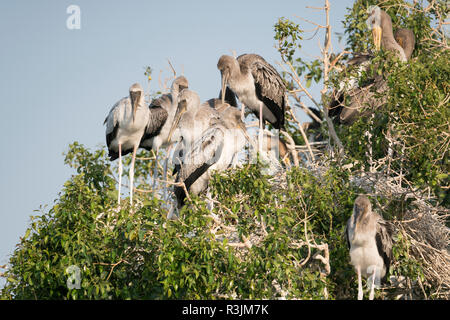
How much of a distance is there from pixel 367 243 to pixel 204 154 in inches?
92.5

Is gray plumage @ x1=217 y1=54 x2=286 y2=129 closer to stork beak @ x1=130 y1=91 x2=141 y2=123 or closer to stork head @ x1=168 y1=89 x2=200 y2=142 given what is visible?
stork head @ x1=168 y1=89 x2=200 y2=142

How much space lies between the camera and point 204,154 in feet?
26.9

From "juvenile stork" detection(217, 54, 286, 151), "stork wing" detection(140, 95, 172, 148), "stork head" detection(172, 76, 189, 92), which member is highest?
"stork head" detection(172, 76, 189, 92)

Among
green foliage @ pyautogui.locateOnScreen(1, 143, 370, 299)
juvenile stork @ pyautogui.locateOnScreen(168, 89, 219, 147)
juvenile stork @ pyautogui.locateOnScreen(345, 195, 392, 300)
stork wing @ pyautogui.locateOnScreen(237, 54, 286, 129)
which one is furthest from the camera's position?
stork wing @ pyautogui.locateOnScreen(237, 54, 286, 129)

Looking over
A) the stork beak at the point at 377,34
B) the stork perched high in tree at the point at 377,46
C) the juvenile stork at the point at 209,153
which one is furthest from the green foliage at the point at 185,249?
the stork beak at the point at 377,34

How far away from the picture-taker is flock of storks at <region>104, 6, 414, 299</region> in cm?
827

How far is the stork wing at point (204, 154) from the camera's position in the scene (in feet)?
26.9

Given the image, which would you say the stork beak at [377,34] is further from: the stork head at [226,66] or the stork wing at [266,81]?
the stork head at [226,66]

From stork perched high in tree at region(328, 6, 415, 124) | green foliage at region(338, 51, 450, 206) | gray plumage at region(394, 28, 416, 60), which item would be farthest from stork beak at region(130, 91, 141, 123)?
gray plumage at region(394, 28, 416, 60)

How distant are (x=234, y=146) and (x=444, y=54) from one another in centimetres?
262

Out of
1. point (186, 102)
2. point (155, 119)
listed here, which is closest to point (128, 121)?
point (155, 119)

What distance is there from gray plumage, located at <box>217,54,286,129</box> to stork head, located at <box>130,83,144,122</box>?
3.62ft

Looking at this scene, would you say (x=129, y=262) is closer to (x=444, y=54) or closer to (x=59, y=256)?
(x=59, y=256)
